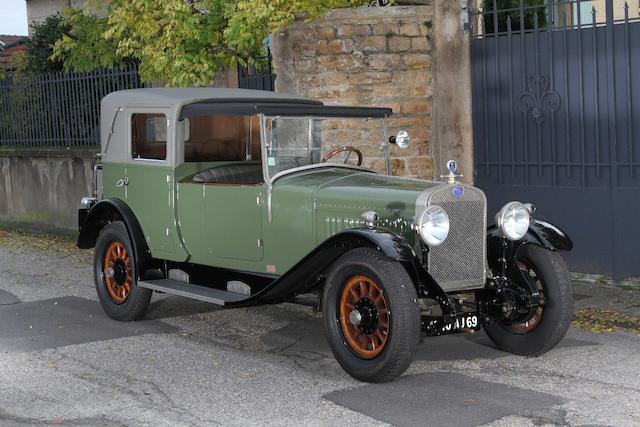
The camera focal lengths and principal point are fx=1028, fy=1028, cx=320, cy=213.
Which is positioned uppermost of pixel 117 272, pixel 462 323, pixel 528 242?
pixel 528 242

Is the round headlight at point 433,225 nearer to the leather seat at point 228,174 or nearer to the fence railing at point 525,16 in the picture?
the leather seat at point 228,174

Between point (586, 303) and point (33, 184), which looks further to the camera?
point (33, 184)

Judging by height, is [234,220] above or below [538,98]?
below

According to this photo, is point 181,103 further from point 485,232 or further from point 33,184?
point 33,184

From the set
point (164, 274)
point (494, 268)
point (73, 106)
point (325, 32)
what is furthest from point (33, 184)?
point (494, 268)

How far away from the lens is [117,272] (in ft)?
27.9

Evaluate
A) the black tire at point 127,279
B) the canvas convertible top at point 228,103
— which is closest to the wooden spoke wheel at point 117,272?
the black tire at point 127,279

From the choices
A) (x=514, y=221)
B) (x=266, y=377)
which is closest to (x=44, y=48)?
(x=266, y=377)

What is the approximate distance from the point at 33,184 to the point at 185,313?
7.35m

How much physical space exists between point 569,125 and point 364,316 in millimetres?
4121

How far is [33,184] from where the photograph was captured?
15266 mm

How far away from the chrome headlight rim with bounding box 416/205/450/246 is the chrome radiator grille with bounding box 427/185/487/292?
0.63 feet

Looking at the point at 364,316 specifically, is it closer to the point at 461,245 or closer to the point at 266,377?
the point at 266,377

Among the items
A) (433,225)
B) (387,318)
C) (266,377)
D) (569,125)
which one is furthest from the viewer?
Result: (569,125)
